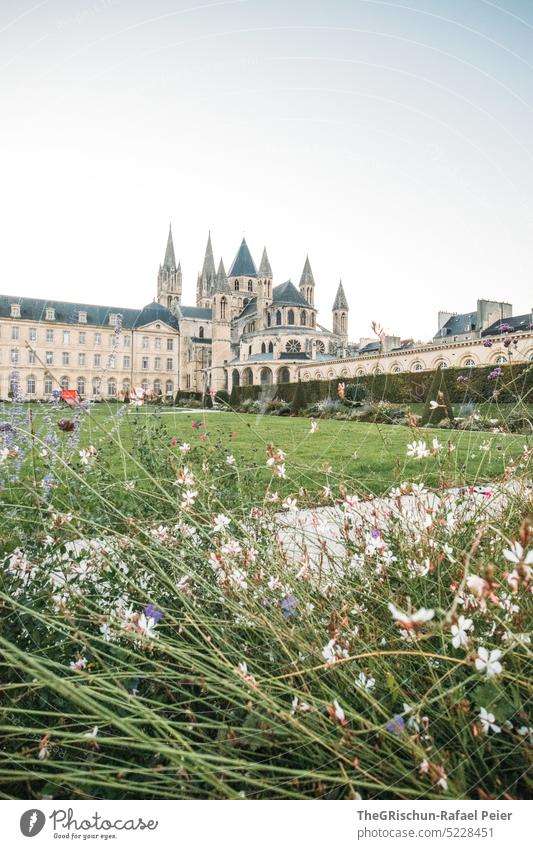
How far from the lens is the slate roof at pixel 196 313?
51531 mm

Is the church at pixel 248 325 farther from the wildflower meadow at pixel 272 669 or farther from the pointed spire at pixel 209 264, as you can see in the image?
the wildflower meadow at pixel 272 669

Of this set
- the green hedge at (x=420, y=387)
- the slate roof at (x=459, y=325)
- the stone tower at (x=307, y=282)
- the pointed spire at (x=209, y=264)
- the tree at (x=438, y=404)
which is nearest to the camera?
the tree at (x=438, y=404)

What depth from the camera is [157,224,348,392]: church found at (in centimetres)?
4000

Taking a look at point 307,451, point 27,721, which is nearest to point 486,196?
point 27,721

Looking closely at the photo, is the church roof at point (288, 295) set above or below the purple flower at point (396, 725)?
above

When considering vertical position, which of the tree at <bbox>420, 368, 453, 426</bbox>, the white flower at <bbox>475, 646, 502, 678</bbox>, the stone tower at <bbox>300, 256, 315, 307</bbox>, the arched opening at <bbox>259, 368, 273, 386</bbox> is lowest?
the white flower at <bbox>475, 646, 502, 678</bbox>

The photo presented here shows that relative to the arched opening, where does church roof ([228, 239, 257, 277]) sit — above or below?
above

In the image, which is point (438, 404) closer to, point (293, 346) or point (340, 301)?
point (340, 301)

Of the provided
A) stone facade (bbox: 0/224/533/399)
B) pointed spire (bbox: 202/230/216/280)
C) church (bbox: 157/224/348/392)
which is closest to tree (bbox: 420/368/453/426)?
stone facade (bbox: 0/224/533/399)

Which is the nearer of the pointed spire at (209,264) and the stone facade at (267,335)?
the stone facade at (267,335)

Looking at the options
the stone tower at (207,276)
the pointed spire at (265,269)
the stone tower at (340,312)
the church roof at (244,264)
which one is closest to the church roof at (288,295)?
the pointed spire at (265,269)

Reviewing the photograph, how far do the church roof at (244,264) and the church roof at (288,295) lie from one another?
10.9m

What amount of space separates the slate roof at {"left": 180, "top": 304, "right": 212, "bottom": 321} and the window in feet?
46.2

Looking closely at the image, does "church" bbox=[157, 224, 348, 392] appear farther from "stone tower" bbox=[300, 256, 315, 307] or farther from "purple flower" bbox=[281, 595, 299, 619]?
"purple flower" bbox=[281, 595, 299, 619]
